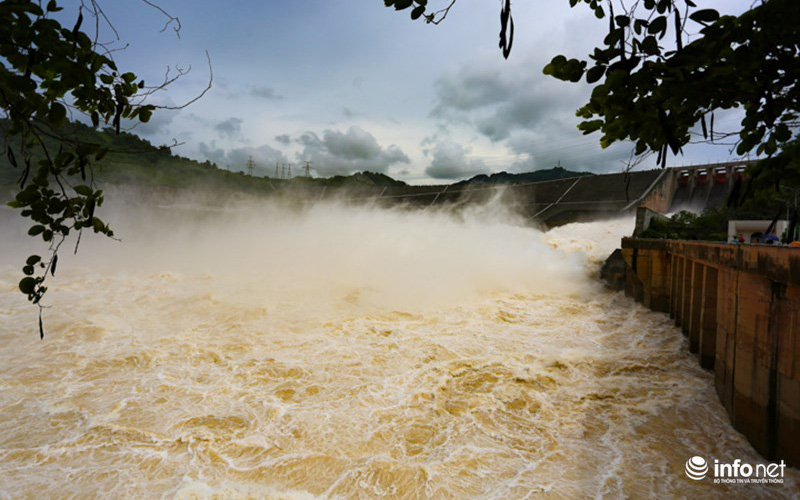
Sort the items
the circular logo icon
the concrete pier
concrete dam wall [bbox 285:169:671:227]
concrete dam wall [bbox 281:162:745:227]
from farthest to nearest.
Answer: concrete dam wall [bbox 285:169:671:227] < concrete dam wall [bbox 281:162:745:227] < the circular logo icon < the concrete pier

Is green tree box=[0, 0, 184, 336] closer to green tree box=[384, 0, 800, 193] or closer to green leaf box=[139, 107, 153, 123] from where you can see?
green leaf box=[139, 107, 153, 123]

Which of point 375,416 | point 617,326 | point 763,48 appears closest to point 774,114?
point 763,48

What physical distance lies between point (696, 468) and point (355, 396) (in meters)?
6.13

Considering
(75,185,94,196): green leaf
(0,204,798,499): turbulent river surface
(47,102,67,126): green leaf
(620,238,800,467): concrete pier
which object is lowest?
(0,204,798,499): turbulent river surface

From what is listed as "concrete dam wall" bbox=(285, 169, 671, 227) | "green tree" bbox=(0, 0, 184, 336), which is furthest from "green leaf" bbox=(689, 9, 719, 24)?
"concrete dam wall" bbox=(285, 169, 671, 227)

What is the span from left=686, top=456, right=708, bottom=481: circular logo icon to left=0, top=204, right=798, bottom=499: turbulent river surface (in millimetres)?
142

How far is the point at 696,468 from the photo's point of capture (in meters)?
6.42

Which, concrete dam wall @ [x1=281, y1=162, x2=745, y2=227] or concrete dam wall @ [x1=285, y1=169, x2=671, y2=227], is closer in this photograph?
concrete dam wall @ [x1=281, y1=162, x2=745, y2=227]

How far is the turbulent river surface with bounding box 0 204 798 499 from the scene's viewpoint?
6.29m

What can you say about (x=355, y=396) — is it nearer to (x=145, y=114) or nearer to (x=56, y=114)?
(x=145, y=114)

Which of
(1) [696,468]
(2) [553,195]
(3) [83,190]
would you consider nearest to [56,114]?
(3) [83,190]

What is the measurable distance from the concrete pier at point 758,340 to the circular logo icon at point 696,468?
2.85 ft

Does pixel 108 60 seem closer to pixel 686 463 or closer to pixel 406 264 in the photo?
pixel 686 463

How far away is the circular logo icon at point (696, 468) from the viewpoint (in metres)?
6.27
